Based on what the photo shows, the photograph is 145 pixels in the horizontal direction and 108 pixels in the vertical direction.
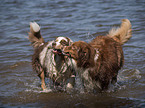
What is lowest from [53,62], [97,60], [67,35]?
[67,35]

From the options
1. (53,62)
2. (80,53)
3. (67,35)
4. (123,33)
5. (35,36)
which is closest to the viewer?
(80,53)

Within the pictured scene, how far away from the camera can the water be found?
18.6ft

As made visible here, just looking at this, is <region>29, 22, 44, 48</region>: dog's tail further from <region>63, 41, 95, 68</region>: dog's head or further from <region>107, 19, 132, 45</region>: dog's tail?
<region>107, 19, 132, 45</region>: dog's tail

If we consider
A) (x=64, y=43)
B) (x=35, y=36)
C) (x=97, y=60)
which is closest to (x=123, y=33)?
(x=97, y=60)

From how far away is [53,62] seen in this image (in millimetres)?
5559

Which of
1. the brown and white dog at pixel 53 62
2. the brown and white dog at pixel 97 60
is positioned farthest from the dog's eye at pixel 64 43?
the brown and white dog at pixel 97 60

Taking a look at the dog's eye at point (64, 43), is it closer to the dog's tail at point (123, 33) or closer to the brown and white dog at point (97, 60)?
the brown and white dog at point (97, 60)

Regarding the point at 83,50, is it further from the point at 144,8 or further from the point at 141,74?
the point at 144,8

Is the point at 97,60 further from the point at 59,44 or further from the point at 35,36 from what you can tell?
the point at 35,36

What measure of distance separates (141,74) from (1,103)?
12.6 ft

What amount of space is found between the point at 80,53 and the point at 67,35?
5.64 meters

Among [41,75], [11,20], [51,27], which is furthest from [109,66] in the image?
[11,20]

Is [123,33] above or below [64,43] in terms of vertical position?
below

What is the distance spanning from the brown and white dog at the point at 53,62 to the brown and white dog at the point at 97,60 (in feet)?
0.98
